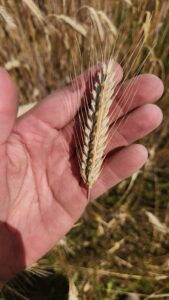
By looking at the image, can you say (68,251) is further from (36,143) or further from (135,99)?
(135,99)

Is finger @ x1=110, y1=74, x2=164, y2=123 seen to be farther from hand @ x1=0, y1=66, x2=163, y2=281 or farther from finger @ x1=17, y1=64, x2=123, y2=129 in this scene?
finger @ x1=17, y1=64, x2=123, y2=129

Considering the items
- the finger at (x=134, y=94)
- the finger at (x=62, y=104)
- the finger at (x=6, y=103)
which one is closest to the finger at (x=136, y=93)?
the finger at (x=134, y=94)

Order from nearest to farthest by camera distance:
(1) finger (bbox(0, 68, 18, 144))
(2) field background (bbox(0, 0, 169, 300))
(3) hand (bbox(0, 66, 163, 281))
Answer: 1. (1) finger (bbox(0, 68, 18, 144))
2. (3) hand (bbox(0, 66, 163, 281))
3. (2) field background (bbox(0, 0, 169, 300))

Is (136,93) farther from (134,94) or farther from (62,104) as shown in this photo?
(62,104)

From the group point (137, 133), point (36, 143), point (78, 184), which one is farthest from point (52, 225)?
point (137, 133)

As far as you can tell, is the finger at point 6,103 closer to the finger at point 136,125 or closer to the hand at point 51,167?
the hand at point 51,167

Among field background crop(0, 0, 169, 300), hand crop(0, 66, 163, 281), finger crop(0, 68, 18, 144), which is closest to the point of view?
finger crop(0, 68, 18, 144)

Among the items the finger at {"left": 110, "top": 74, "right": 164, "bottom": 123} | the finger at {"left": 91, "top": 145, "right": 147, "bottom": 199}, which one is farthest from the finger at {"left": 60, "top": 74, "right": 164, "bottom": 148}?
the finger at {"left": 91, "top": 145, "right": 147, "bottom": 199}
